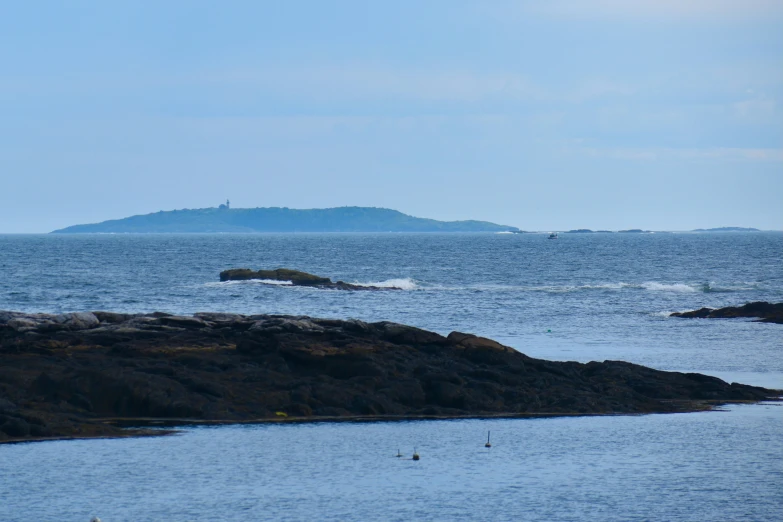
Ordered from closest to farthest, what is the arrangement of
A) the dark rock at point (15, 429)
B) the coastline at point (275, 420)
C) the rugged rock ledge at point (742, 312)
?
the dark rock at point (15, 429) < the coastline at point (275, 420) < the rugged rock ledge at point (742, 312)

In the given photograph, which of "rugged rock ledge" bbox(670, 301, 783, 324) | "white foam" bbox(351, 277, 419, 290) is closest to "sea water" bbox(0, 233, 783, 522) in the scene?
"rugged rock ledge" bbox(670, 301, 783, 324)

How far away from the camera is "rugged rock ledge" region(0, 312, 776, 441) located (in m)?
31.4

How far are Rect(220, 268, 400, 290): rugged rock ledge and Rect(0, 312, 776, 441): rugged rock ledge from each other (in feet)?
160

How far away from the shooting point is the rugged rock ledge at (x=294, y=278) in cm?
8919

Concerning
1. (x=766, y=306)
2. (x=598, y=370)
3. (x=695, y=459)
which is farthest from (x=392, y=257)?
(x=695, y=459)

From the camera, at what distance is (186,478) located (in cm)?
2480

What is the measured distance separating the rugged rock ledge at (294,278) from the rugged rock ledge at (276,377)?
48735mm

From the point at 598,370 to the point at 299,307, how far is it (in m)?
34.9

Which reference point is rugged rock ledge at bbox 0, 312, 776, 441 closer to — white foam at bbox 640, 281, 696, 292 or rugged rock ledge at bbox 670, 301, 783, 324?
rugged rock ledge at bbox 670, 301, 783, 324

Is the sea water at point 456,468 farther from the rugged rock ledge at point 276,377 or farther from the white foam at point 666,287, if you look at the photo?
the white foam at point 666,287

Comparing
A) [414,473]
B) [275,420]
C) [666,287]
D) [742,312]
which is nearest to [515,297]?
[666,287]

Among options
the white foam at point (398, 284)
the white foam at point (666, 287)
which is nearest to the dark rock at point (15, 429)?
the white foam at point (398, 284)

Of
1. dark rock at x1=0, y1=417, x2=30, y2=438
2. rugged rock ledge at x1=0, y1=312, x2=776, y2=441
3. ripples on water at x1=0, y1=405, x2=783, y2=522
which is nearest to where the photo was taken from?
ripples on water at x1=0, y1=405, x2=783, y2=522

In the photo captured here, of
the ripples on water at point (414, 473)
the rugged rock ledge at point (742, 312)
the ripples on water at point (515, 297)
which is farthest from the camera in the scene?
the rugged rock ledge at point (742, 312)
